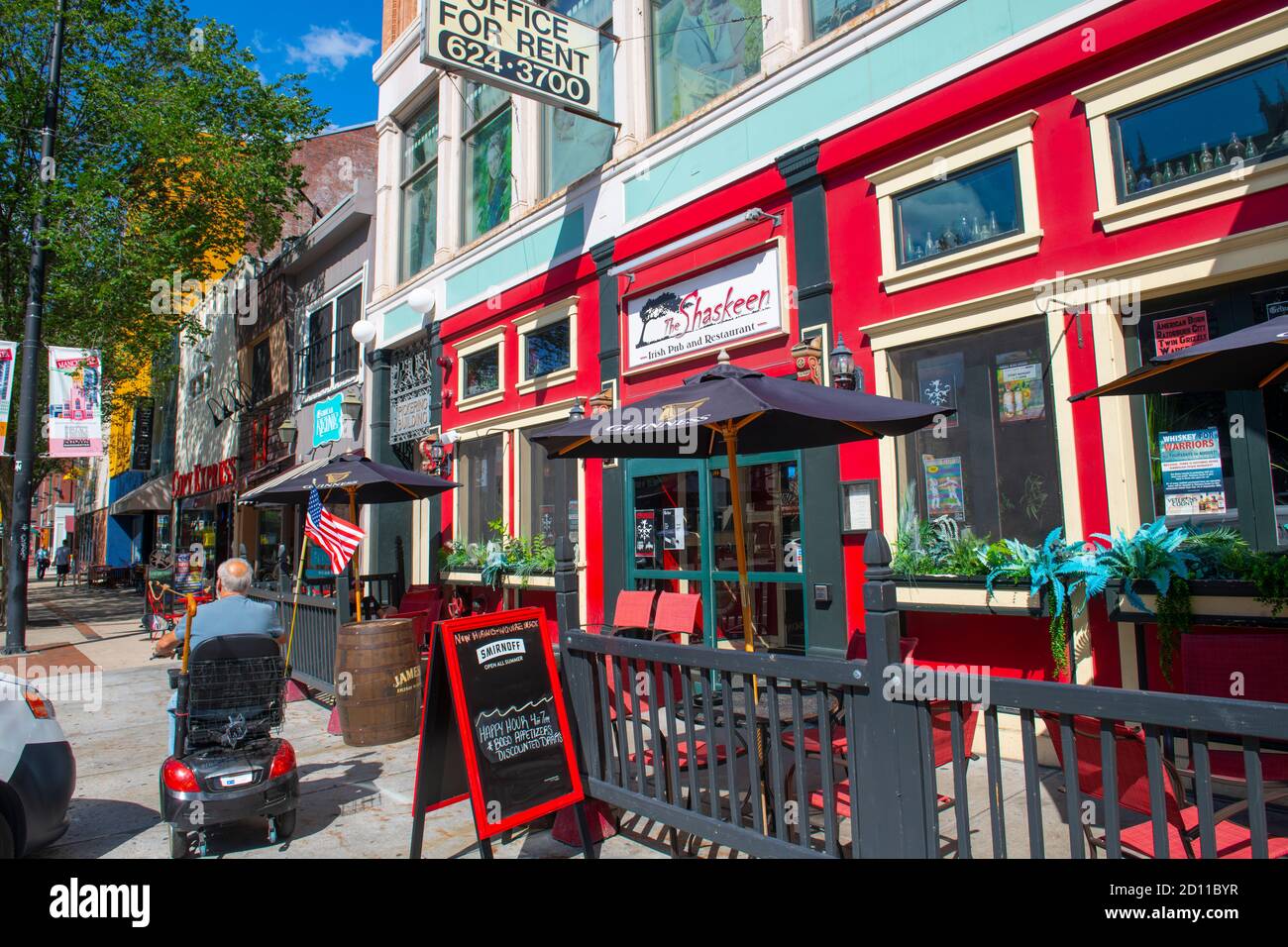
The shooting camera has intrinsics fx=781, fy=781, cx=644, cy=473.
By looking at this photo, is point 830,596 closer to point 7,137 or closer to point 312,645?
point 312,645

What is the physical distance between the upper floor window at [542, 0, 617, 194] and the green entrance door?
4422mm

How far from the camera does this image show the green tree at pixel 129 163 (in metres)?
15.6

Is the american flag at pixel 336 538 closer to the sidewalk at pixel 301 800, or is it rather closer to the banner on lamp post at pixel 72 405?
the sidewalk at pixel 301 800

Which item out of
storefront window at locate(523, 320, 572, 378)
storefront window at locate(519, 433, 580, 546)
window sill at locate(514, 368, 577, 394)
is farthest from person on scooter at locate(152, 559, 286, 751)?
storefront window at locate(523, 320, 572, 378)

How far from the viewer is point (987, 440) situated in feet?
20.4

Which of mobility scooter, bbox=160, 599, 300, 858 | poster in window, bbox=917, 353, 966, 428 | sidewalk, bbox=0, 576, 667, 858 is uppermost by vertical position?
poster in window, bbox=917, 353, 966, 428

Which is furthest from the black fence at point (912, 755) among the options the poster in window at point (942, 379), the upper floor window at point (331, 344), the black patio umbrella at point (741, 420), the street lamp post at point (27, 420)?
the upper floor window at point (331, 344)

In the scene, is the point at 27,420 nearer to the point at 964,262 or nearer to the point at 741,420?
the point at 741,420

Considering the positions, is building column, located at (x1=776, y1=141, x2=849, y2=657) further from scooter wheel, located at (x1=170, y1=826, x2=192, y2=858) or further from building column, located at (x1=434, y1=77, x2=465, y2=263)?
building column, located at (x1=434, y1=77, x2=465, y2=263)

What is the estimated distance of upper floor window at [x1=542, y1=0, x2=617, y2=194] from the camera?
10210 millimetres

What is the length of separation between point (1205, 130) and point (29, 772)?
8.03 m

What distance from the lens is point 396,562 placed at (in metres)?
14.3
